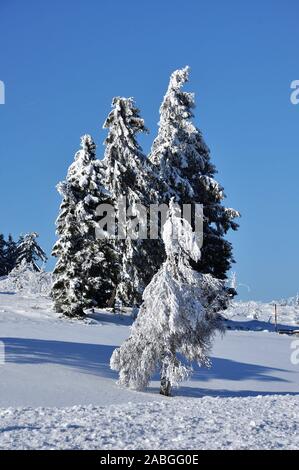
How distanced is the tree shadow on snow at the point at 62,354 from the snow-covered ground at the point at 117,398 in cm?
4

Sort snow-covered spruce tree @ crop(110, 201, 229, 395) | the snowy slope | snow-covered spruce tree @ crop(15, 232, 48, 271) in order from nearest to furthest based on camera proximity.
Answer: the snowy slope, snow-covered spruce tree @ crop(110, 201, 229, 395), snow-covered spruce tree @ crop(15, 232, 48, 271)

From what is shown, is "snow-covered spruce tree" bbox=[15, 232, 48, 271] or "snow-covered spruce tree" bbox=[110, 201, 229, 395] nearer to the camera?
"snow-covered spruce tree" bbox=[110, 201, 229, 395]

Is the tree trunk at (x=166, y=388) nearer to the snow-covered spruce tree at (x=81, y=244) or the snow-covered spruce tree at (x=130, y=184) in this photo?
the snow-covered spruce tree at (x=81, y=244)

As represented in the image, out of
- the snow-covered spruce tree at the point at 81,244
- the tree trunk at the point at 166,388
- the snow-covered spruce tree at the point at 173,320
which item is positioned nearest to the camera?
the snow-covered spruce tree at the point at 173,320

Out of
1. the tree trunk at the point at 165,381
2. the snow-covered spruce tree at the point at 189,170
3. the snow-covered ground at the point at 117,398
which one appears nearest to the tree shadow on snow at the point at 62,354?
the snow-covered ground at the point at 117,398

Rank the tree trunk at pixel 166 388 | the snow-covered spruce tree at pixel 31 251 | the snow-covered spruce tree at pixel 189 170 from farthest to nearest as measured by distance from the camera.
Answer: the snow-covered spruce tree at pixel 31 251 → the snow-covered spruce tree at pixel 189 170 → the tree trunk at pixel 166 388

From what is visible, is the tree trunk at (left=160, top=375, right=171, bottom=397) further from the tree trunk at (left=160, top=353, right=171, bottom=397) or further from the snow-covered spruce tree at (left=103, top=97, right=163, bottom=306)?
the snow-covered spruce tree at (left=103, top=97, right=163, bottom=306)

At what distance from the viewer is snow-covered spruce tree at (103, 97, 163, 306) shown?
3291 cm

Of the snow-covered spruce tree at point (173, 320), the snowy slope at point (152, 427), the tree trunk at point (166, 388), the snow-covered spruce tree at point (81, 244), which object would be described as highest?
the snow-covered spruce tree at point (81, 244)

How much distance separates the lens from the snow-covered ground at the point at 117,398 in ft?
26.0

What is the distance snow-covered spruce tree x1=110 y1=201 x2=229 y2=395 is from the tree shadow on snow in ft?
5.13

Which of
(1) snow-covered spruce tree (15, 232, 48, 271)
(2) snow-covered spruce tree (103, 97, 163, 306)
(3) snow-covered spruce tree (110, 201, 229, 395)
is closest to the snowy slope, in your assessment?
(3) snow-covered spruce tree (110, 201, 229, 395)

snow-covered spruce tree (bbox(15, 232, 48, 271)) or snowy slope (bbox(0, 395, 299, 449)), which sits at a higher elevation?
snow-covered spruce tree (bbox(15, 232, 48, 271))
